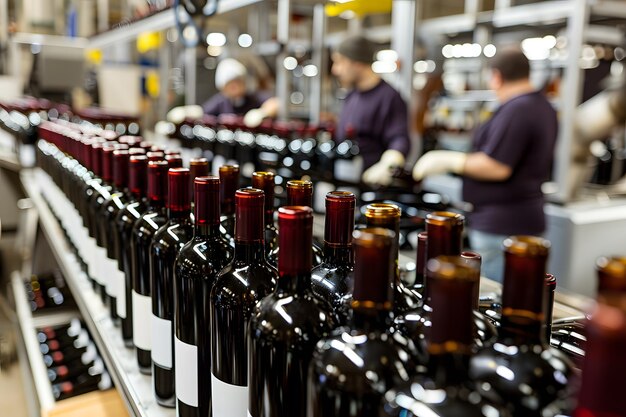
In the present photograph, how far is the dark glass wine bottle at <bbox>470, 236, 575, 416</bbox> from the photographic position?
460mm

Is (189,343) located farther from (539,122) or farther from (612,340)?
(539,122)

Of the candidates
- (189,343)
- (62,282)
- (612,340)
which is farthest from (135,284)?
(62,282)

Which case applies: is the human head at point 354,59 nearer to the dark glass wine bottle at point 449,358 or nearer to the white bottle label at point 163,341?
the white bottle label at point 163,341

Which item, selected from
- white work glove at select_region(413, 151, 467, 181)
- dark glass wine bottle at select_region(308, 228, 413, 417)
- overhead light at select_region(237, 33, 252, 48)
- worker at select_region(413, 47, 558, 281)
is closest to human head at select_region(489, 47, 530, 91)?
worker at select_region(413, 47, 558, 281)

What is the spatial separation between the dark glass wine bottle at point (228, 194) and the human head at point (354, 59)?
2330mm

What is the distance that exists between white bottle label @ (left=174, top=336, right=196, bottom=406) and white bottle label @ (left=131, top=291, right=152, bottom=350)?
205mm

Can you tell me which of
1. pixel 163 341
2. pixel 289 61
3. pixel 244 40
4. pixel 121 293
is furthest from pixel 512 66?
pixel 244 40

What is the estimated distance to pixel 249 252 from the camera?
79 centimetres

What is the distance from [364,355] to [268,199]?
0.49m

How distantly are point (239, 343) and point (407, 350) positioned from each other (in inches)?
10.8

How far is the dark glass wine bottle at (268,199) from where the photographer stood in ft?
3.08

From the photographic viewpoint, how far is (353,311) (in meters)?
0.56

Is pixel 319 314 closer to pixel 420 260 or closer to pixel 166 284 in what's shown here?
pixel 420 260

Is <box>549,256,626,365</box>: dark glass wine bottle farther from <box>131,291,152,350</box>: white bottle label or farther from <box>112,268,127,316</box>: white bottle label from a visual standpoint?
<box>112,268,127,316</box>: white bottle label
